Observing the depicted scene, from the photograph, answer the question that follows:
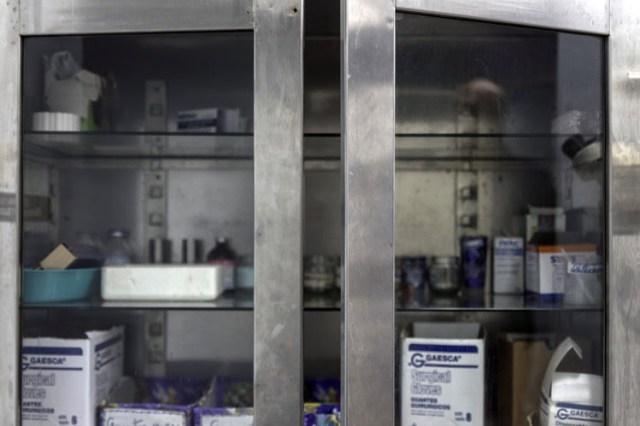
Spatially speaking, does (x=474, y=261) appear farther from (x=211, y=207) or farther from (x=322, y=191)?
(x=211, y=207)

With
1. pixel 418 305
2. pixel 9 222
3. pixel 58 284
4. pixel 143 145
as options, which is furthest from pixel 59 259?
pixel 418 305

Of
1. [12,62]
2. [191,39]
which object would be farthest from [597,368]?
[12,62]

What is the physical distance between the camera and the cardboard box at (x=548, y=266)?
113 centimetres

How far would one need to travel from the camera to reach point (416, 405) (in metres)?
1.04

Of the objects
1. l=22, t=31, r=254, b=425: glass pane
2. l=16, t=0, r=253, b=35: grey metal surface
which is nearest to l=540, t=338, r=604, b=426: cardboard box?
l=22, t=31, r=254, b=425: glass pane

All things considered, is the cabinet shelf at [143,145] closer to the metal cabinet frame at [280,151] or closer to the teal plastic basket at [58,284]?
the metal cabinet frame at [280,151]

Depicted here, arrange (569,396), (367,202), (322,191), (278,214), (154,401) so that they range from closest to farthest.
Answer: (367,202) → (278,214) → (569,396) → (154,401) → (322,191)

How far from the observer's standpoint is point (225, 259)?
1.12m

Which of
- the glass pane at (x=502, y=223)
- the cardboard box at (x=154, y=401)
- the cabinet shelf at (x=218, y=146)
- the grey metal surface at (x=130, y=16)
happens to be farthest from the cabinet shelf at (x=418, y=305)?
the grey metal surface at (x=130, y=16)

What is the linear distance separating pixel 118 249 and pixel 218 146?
310 millimetres

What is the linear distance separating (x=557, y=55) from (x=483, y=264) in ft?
1.51

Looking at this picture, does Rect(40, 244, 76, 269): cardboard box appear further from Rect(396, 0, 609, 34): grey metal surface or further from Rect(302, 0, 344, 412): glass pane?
Rect(396, 0, 609, 34): grey metal surface

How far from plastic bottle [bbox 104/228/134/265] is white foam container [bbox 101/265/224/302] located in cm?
2

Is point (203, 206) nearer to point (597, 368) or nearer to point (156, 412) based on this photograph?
point (156, 412)
